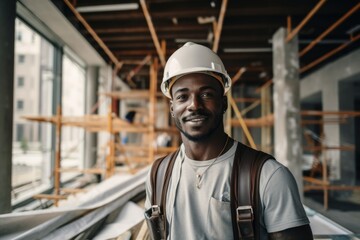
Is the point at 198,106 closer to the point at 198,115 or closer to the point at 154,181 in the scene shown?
the point at 198,115

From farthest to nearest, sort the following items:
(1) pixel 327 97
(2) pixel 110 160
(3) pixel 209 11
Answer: (1) pixel 327 97 < (2) pixel 110 160 < (3) pixel 209 11

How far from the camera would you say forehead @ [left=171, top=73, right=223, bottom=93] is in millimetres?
1631

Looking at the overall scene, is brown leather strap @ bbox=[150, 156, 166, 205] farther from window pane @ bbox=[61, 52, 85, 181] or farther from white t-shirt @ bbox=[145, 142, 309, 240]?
window pane @ bbox=[61, 52, 85, 181]

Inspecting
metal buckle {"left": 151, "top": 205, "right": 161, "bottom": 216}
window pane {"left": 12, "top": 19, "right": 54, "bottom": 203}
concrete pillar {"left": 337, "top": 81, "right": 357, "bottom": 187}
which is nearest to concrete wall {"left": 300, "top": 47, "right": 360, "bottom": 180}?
concrete pillar {"left": 337, "top": 81, "right": 357, "bottom": 187}

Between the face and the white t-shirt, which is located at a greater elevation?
the face

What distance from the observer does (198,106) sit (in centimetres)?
158

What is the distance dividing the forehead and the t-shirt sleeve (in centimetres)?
63

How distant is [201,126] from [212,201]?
443mm

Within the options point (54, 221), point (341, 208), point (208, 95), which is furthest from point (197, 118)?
point (341, 208)

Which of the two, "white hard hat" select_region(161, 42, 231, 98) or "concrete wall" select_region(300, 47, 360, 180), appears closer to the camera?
"white hard hat" select_region(161, 42, 231, 98)

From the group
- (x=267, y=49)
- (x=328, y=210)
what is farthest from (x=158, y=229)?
(x=267, y=49)

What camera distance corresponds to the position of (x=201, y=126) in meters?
1.59

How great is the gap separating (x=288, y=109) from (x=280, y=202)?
5193 millimetres

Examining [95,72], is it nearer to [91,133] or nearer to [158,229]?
[91,133]
